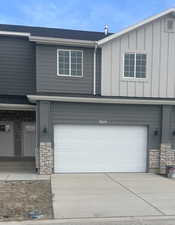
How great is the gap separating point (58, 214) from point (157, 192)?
11.5 ft

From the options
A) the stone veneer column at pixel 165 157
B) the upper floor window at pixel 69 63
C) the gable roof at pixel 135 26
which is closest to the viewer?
the stone veneer column at pixel 165 157

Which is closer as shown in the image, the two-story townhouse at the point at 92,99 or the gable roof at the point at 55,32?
the two-story townhouse at the point at 92,99

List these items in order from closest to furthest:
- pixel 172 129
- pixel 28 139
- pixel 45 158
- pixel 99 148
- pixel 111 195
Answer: pixel 111 195 < pixel 45 158 < pixel 99 148 < pixel 172 129 < pixel 28 139

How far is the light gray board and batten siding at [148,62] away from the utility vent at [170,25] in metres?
0.16

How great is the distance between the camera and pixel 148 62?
1148cm

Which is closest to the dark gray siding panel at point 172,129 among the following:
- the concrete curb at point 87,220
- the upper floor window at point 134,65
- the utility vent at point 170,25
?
the upper floor window at point 134,65

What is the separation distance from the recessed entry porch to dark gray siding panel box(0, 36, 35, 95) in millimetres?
1279

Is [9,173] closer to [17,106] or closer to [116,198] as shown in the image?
[17,106]

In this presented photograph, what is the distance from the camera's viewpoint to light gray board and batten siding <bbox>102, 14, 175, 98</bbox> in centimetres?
1134

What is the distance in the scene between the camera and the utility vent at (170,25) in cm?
1168

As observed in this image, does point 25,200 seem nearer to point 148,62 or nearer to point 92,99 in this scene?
point 92,99

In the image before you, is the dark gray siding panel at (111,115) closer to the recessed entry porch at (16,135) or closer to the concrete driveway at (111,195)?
the concrete driveway at (111,195)

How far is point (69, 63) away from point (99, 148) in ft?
14.5

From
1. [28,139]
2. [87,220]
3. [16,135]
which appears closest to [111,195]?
[87,220]
